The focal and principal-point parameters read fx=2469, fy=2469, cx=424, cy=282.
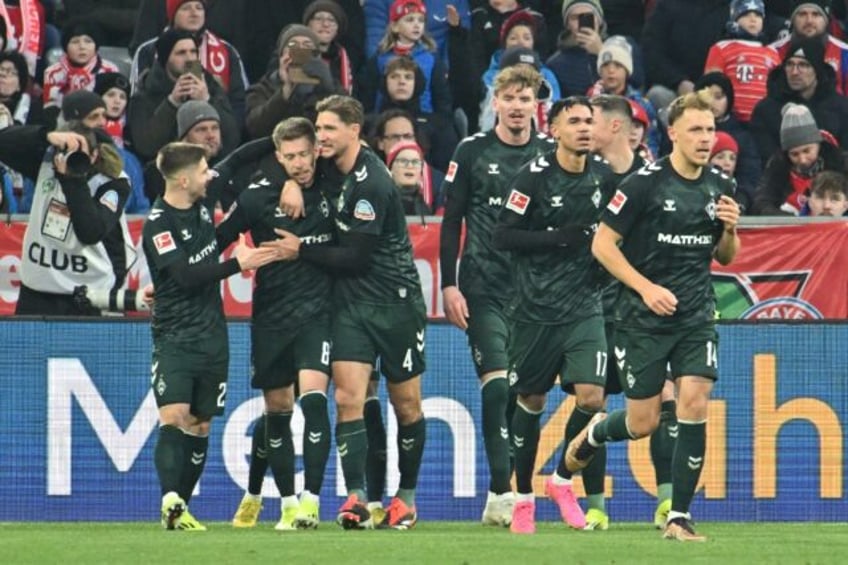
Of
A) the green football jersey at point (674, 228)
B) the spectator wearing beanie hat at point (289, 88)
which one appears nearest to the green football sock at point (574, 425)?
the green football jersey at point (674, 228)

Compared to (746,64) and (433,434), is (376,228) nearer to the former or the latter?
(433,434)

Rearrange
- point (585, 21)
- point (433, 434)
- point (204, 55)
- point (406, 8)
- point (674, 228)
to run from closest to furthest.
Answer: point (674, 228) → point (433, 434) → point (204, 55) → point (406, 8) → point (585, 21)

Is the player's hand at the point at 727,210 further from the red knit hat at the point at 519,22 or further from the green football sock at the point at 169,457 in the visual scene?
the red knit hat at the point at 519,22

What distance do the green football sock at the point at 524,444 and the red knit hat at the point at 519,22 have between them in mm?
7267

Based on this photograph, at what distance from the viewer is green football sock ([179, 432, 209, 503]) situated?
1454 centimetres

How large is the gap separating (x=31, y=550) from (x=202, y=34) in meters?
8.26

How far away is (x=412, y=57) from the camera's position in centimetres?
2073

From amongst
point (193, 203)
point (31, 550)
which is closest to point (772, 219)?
point (193, 203)

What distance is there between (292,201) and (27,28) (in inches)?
296

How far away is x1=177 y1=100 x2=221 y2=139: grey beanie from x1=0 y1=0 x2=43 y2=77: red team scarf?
10.3 ft

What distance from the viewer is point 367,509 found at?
14383 mm

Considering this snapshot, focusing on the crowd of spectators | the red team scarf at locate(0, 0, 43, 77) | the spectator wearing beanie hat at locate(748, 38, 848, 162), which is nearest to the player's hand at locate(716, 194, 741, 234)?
the crowd of spectators

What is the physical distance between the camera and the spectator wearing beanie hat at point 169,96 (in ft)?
62.8

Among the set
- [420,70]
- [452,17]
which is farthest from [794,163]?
[452,17]
